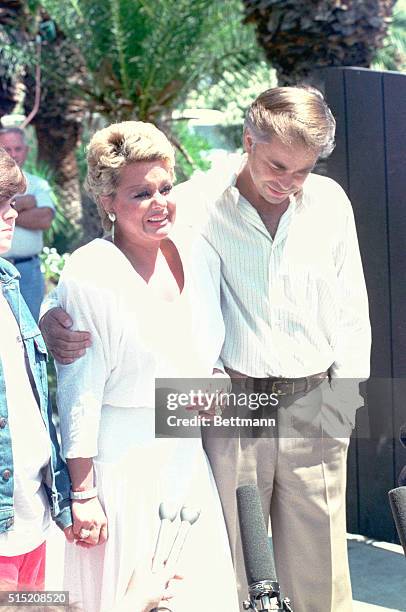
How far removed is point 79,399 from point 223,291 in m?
0.57

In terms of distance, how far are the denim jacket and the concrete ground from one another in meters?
1.76

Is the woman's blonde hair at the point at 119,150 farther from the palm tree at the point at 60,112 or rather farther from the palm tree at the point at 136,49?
the palm tree at the point at 60,112

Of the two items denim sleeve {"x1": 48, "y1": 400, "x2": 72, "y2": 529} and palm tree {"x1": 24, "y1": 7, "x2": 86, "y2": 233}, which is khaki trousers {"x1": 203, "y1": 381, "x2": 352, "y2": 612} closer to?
denim sleeve {"x1": 48, "y1": 400, "x2": 72, "y2": 529}

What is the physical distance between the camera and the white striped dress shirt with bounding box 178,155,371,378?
2918mm

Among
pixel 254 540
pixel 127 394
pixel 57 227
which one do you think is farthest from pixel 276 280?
pixel 57 227

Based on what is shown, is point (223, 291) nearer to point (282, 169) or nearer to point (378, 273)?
point (282, 169)

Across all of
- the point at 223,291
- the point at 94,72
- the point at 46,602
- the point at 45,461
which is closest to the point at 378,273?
the point at 223,291

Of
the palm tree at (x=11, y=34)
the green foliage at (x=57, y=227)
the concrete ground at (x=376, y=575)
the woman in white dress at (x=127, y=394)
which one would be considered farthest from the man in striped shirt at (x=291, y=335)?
the green foliage at (x=57, y=227)

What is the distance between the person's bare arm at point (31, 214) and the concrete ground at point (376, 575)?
9.61 ft

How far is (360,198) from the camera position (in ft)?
13.9

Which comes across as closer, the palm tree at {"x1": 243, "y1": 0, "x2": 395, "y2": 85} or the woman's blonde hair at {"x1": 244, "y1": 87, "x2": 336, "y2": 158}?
the woman's blonde hair at {"x1": 244, "y1": 87, "x2": 336, "y2": 158}

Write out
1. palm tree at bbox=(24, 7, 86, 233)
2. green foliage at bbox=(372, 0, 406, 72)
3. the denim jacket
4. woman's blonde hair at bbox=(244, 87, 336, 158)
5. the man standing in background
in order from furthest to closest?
green foliage at bbox=(372, 0, 406, 72) < palm tree at bbox=(24, 7, 86, 233) < the man standing in background < woman's blonde hair at bbox=(244, 87, 336, 158) < the denim jacket

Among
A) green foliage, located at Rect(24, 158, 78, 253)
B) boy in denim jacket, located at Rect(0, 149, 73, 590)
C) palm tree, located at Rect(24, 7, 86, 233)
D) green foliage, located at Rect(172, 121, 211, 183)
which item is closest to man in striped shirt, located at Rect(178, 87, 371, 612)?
boy in denim jacket, located at Rect(0, 149, 73, 590)

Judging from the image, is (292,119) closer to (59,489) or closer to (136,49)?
(59,489)
